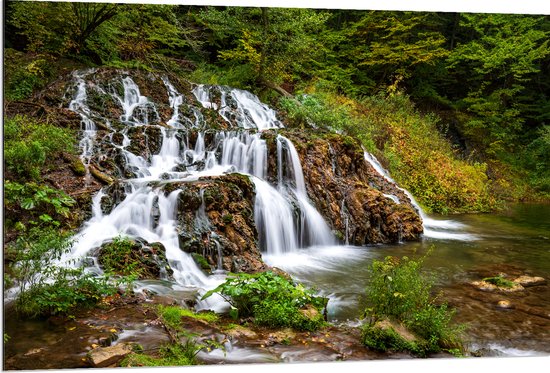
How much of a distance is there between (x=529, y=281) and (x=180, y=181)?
14.4 feet

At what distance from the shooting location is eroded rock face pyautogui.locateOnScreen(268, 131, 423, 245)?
7094 mm

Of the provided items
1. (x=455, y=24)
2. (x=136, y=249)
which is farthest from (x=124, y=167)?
(x=455, y=24)

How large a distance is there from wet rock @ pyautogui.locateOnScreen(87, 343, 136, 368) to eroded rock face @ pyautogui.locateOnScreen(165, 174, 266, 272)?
1.92m

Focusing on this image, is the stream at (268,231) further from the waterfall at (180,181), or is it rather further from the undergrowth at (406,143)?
the undergrowth at (406,143)

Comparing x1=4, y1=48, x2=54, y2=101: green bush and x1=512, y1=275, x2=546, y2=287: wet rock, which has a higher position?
x1=4, y1=48, x2=54, y2=101: green bush

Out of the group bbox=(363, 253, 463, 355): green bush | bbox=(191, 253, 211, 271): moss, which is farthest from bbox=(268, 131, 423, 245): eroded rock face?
bbox=(363, 253, 463, 355): green bush

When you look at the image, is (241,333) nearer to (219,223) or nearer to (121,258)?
(121,258)

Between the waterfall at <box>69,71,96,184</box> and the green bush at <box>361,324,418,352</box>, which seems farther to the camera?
the waterfall at <box>69,71,96,184</box>

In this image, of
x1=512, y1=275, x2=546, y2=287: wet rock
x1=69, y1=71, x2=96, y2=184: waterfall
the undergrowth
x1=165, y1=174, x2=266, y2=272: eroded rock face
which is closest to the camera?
x1=165, y1=174, x2=266, y2=272: eroded rock face

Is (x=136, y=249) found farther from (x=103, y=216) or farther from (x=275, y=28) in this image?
(x=275, y=28)

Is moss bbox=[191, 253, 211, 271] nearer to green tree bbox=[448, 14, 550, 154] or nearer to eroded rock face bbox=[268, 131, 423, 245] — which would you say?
eroded rock face bbox=[268, 131, 423, 245]

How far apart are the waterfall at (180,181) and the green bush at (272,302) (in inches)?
27.8

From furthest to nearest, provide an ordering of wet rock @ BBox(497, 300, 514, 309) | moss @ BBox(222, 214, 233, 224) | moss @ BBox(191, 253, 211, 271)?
moss @ BBox(222, 214, 233, 224)
moss @ BBox(191, 253, 211, 271)
wet rock @ BBox(497, 300, 514, 309)

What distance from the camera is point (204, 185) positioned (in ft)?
18.2
